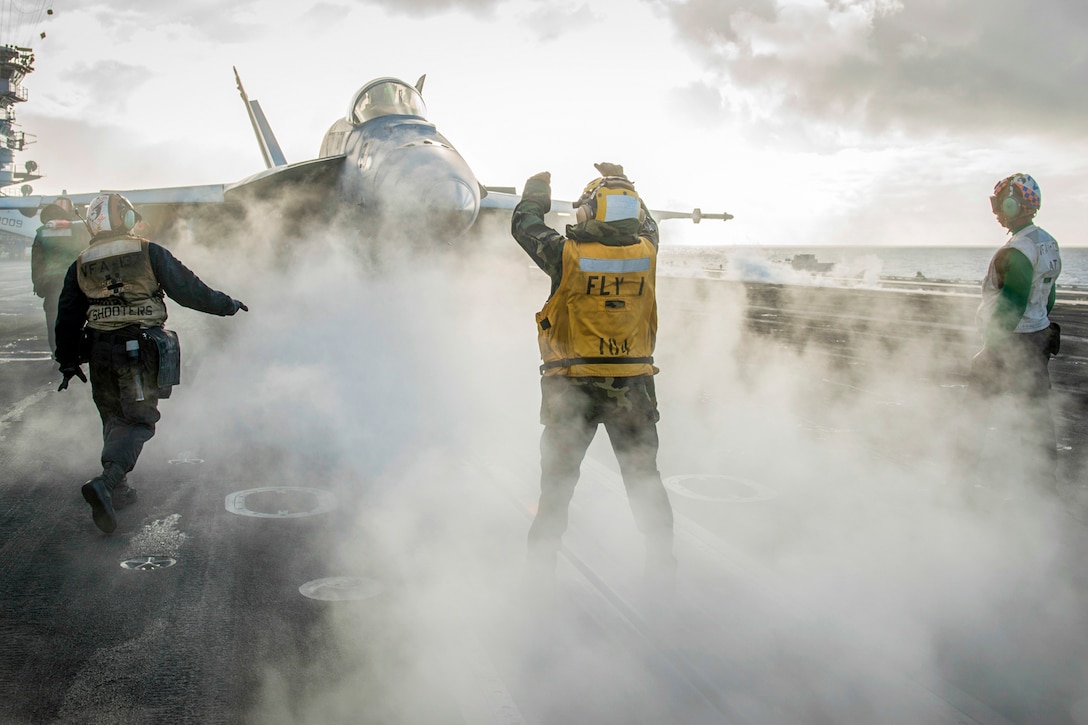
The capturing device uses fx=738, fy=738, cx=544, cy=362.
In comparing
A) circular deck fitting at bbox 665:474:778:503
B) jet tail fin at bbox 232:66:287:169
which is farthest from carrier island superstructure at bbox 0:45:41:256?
circular deck fitting at bbox 665:474:778:503

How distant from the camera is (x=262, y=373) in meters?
8.17

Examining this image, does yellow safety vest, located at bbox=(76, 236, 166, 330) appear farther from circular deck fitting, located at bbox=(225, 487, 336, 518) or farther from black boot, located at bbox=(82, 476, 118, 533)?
circular deck fitting, located at bbox=(225, 487, 336, 518)

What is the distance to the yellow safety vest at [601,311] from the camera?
3256 mm

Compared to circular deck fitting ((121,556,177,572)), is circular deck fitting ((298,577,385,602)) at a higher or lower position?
higher

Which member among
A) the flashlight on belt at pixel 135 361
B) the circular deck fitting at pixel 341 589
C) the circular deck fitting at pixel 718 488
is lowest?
the circular deck fitting at pixel 341 589

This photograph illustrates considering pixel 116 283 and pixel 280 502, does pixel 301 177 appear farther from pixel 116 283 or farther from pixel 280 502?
pixel 280 502

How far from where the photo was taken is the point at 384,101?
8938 millimetres

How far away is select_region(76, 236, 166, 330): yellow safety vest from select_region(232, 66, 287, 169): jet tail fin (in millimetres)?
13069

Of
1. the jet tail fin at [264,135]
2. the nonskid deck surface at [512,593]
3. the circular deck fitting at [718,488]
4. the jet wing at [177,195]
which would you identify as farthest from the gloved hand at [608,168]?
the jet tail fin at [264,135]

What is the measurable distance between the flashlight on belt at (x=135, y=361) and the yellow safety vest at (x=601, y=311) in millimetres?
2651

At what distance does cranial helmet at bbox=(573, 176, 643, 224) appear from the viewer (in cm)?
323

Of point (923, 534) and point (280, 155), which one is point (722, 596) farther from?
point (280, 155)

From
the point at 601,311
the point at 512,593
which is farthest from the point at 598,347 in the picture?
the point at 512,593

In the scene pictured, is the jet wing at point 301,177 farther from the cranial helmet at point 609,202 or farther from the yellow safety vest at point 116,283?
the cranial helmet at point 609,202
